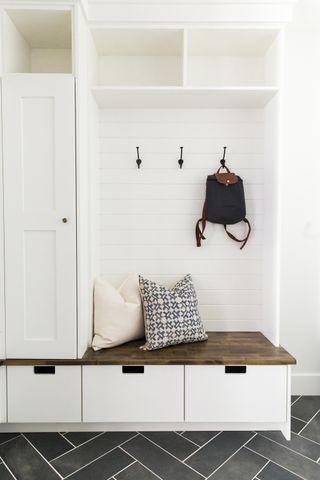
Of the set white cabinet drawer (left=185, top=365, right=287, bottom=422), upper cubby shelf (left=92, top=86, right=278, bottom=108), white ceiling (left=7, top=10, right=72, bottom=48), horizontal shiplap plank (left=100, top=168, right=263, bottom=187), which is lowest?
white cabinet drawer (left=185, top=365, right=287, bottom=422)

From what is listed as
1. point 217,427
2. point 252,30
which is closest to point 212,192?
point 252,30

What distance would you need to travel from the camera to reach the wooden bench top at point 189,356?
2014 millimetres

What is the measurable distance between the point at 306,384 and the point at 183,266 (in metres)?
1.27

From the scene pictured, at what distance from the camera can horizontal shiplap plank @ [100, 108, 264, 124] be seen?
247 centimetres

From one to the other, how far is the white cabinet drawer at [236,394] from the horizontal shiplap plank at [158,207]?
1069 millimetres

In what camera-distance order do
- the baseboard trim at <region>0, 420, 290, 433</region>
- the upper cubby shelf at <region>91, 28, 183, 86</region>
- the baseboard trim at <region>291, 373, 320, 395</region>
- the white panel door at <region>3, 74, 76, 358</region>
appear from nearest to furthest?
the white panel door at <region>3, 74, 76, 358</region>, the baseboard trim at <region>0, 420, 290, 433</region>, the upper cubby shelf at <region>91, 28, 183, 86</region>, the baseboard trim at <region>291, 373, 320, 395</region>

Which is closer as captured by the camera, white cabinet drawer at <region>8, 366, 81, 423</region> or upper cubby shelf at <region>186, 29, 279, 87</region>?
white cabinet drawer at <region>8, 366, 81, 423</region>

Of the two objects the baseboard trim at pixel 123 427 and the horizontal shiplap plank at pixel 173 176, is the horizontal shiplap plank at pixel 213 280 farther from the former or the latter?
the baseboard trim at pixel 123 427

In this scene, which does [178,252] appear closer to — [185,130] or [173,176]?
[173,176]

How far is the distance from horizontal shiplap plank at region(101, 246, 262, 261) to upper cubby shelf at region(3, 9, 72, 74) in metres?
1.31

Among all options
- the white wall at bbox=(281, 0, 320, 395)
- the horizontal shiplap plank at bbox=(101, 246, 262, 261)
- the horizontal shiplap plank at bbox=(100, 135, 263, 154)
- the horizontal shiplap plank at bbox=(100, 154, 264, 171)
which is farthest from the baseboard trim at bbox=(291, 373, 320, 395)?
the horizontal shiplap plank at bbox=(100, 135, 263, 154)

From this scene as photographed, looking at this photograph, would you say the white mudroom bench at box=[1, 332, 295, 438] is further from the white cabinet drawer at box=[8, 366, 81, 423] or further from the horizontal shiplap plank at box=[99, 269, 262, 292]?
the horizontal shiplap plank at box=[99, 269, 262, 292]

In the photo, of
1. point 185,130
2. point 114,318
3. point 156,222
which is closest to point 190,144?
point 185,130

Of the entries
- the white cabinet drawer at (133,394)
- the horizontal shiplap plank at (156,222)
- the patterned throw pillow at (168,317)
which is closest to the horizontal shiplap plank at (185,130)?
the horizontal shiplap plank at (156,222)
